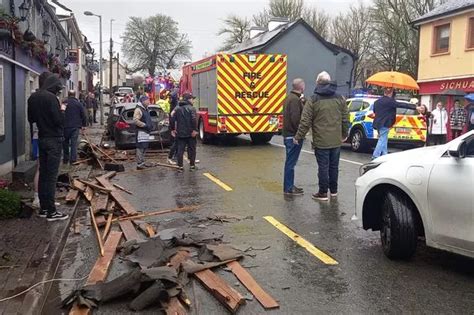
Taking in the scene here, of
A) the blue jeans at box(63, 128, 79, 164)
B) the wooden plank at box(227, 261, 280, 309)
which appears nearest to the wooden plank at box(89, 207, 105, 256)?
the wooden plank at box(227, 261, 280, 309)

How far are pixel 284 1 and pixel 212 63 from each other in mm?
38547

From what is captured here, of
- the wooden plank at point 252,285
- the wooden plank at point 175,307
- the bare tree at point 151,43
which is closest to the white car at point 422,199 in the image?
the wooden plank at point 252,285

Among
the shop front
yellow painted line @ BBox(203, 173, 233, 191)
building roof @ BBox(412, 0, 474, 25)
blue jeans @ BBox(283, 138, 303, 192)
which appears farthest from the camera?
building roof @ BBox(412, 0, 474, 25)

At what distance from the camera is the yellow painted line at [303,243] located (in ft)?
17.9

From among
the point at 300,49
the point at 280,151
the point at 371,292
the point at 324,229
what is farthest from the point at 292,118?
the point at 300,49

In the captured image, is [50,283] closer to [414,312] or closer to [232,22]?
[414,312]

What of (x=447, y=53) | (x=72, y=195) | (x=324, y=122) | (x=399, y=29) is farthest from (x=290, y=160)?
(x=399, y=29)

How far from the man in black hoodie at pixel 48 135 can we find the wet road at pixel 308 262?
0.76m

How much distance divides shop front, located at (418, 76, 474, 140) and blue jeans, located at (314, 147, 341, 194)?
15.1 metres

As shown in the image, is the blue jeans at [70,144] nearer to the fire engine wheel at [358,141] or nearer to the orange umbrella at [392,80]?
the orange umbrella at [392,80]

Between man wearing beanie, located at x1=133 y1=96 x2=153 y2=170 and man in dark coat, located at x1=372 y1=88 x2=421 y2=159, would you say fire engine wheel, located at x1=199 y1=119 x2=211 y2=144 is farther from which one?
man in dark coat, located at x1=372 y1=88 x2=421 y2=159

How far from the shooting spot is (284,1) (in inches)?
2096

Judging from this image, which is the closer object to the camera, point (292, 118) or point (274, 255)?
point (274, 255)

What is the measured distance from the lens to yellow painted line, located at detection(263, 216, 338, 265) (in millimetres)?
5457
